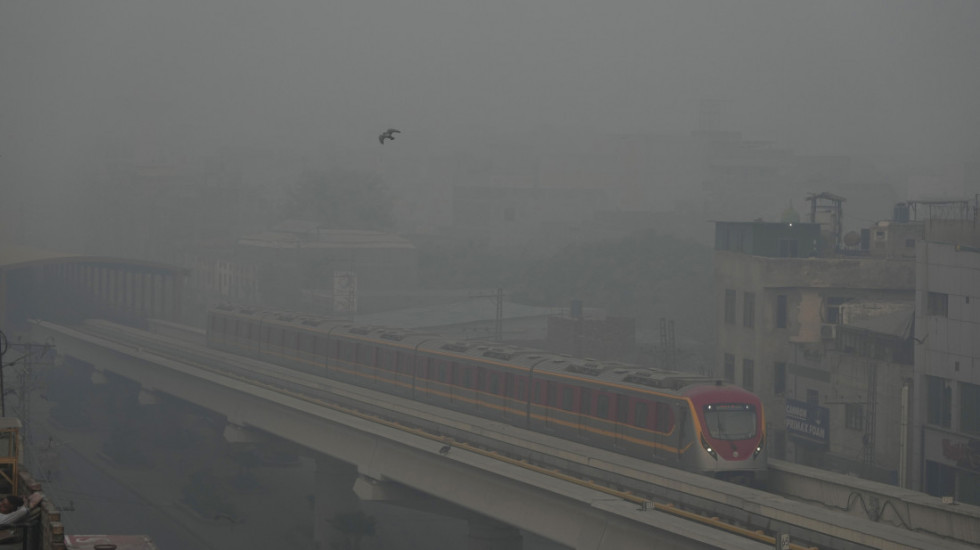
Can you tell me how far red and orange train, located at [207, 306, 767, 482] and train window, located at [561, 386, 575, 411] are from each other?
0.03 meters

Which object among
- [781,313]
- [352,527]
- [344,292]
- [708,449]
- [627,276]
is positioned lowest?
[352,527]

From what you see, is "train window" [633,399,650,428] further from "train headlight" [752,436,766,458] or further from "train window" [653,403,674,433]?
"train headlight" [752,436,766,458]

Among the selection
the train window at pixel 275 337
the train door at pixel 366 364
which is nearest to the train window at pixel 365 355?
the train door at pixel 366 364

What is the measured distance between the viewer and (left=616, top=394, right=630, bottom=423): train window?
1237 inches

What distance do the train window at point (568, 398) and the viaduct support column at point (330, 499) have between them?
42.8ft

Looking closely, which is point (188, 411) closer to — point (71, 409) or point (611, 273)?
point (71, 409)

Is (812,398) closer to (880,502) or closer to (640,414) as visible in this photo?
(640,414)

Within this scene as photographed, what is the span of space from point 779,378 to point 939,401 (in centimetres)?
1194

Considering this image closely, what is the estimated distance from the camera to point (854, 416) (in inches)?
1801

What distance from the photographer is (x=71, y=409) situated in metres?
67.2

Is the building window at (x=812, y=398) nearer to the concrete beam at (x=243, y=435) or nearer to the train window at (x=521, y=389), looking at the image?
the train window at (x=521, y=389)

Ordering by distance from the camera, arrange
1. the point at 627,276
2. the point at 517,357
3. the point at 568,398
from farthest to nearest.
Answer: the point at 627,276 → the point at 517,357 → the point at 568,398

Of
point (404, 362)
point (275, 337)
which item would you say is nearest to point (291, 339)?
point (275, 337)

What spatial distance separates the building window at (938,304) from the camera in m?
40.8
